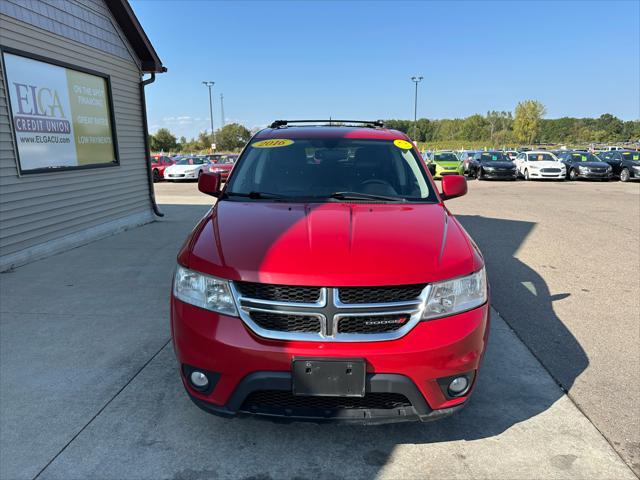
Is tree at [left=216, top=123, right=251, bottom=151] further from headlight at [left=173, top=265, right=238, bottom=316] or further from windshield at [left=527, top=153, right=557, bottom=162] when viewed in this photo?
headlight at [left=173, top=265, right=238, bottom=316]

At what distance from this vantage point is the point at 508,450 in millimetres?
2473

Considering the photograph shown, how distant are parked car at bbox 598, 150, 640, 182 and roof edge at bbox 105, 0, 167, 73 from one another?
22352 millimetres

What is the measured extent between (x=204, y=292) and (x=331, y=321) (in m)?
0.70

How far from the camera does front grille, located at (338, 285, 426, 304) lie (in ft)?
7.14

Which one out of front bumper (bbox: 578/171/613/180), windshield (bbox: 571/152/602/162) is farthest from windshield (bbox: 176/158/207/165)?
windshield (bbox: 571/152/602/162)

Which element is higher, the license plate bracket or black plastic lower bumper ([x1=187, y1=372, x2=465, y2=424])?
the license plate bracket

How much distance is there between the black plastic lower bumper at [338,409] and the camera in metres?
2.12

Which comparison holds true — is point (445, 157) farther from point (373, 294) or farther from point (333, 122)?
point (373, 294)

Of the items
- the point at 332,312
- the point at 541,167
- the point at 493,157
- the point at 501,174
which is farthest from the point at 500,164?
the point at 332,312

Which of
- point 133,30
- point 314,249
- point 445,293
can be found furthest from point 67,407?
point 133,30

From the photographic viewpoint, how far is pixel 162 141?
243 ft

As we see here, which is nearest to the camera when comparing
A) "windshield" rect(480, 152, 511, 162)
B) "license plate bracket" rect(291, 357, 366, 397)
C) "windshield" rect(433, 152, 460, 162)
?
"license plate bracket" rect(291, 357, 366, 397)

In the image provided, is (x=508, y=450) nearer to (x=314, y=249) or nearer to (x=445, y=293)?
(x=445, y=293)

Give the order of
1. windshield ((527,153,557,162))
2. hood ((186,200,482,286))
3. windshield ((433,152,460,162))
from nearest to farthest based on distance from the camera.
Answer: hood ((186,200,482,286)) → windshield ((527,153,557,162)) → windshield ((433,152,460,162))
